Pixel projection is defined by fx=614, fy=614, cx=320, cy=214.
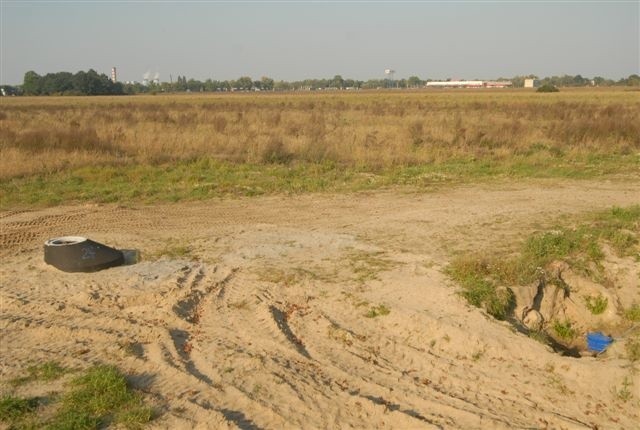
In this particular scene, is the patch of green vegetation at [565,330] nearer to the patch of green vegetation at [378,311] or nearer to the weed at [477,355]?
the weed at [477,355]

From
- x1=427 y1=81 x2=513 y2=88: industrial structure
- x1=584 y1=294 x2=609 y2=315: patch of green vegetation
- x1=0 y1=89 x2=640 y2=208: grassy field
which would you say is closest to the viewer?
x1=584 y1=294 x2=609 y2=315: patch of green vegetation

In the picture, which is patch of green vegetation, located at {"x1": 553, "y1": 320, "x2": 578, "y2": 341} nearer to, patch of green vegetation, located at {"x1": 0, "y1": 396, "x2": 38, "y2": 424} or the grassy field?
patch of green vegetation, located at {"x1": 0, "y1": 396, "x2": 38, "y2": 424}

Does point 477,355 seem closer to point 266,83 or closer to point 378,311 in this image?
point 378,311

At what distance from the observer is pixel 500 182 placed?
1379cm

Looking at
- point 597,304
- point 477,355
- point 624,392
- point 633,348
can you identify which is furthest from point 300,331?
point 597,304

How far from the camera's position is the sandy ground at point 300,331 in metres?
4.75

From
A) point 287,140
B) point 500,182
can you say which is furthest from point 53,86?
point 500,182

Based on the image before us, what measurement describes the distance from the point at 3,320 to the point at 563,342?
588 cm

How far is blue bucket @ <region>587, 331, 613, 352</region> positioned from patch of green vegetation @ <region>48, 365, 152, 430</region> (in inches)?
173

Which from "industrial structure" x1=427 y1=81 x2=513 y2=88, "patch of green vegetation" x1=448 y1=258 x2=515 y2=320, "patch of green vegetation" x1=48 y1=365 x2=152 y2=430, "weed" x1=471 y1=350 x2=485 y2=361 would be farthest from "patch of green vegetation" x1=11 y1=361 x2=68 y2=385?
"industrial structure" x1=427 y1=81 x2=513 y2=88

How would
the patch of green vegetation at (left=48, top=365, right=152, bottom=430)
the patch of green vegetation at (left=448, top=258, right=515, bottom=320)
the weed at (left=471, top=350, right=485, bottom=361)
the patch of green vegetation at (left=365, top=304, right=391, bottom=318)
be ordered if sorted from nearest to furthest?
the patch of green vegetation at (left=48, top=365, right=152, bottom=430) < the weed at (left=471, top=350, right=485, bottom=361) < the patch of green vegetation at (left=365, top=304, right=391, bottom=318) < the patch of green vegetation at (left=448, top=258, right=515, bottom=320)

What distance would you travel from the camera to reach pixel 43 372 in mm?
5086

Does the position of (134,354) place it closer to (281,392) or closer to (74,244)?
(281,392)

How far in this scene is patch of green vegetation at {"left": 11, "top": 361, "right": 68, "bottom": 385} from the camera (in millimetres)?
4969
